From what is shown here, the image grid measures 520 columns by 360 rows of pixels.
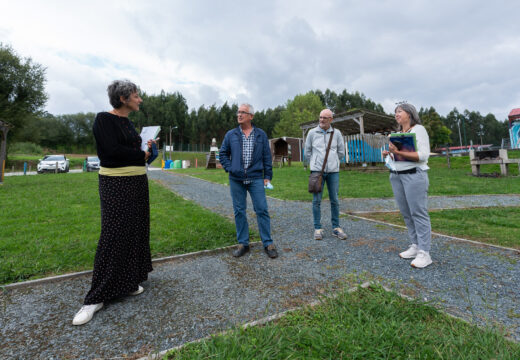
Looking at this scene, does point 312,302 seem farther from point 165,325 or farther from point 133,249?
point 133,249

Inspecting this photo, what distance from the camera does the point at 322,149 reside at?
4.14 metres

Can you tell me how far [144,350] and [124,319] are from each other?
0.49 metres

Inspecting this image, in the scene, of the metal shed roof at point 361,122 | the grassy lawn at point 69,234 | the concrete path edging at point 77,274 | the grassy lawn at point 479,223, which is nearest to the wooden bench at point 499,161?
the metal shed roof at point 361,122

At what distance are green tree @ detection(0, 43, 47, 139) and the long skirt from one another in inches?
1061

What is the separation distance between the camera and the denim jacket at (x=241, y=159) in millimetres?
3521

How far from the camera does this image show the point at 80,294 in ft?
8.13

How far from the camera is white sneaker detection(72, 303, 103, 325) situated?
201cm

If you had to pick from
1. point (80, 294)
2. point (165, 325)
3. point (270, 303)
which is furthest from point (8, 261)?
point (270, 303)

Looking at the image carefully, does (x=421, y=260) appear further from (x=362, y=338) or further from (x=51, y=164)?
(x=51, y=164)

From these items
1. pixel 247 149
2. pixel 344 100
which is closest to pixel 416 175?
pixel 247 149

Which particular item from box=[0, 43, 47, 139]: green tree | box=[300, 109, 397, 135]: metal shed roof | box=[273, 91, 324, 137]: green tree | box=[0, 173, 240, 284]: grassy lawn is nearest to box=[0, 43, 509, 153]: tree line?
box=[273, 91, 324, 137]: green tree

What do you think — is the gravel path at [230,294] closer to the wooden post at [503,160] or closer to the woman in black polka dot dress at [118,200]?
the woman in black polka dot dress at [118,200]

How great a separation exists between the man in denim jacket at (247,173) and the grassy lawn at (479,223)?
2.79 metres

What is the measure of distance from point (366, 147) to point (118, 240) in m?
15.0
